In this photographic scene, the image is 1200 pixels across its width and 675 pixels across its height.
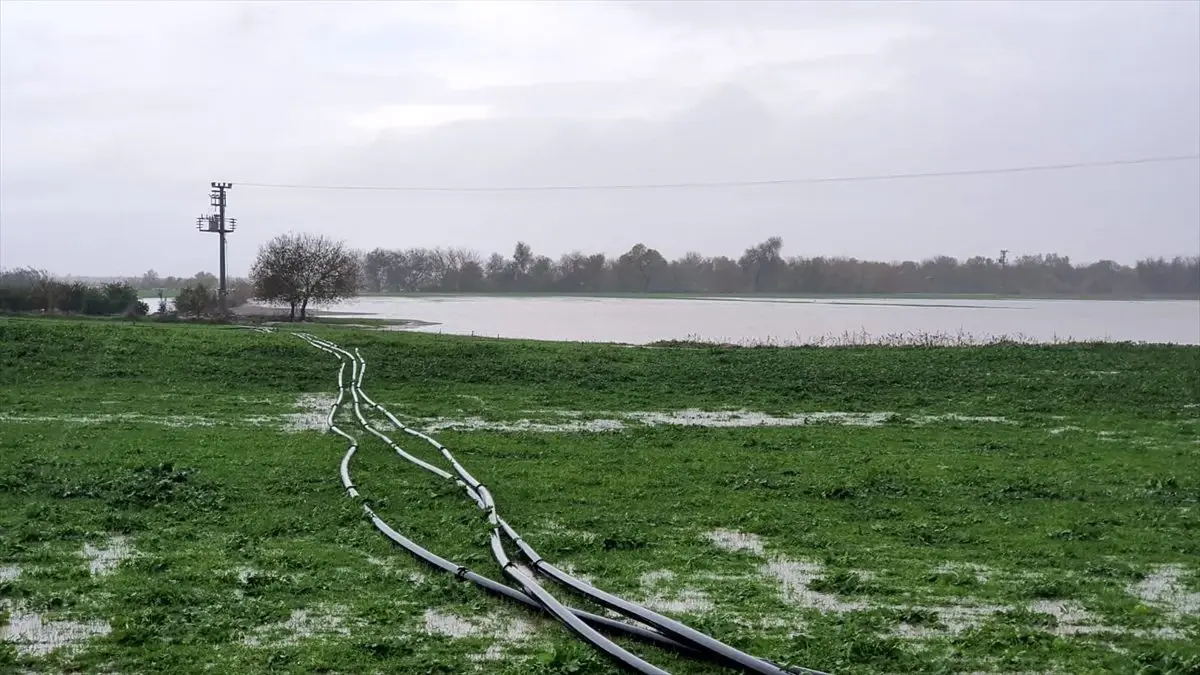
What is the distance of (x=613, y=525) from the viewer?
26.0 feet

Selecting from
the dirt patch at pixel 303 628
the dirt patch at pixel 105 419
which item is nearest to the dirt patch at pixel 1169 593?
the dirt patch at pixel 303 628

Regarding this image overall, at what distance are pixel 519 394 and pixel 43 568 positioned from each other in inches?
457

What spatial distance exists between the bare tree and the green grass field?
1003 inches

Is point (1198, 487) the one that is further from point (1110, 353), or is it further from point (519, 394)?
point (1110, 353)

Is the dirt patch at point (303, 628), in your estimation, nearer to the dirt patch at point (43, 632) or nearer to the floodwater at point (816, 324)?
the dirt patch at point (43, 632)

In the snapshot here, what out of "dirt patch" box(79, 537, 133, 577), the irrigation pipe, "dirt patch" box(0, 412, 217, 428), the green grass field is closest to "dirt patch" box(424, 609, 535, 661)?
the green grass field

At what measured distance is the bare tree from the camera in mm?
43344

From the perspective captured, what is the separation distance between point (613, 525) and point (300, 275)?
38.4m

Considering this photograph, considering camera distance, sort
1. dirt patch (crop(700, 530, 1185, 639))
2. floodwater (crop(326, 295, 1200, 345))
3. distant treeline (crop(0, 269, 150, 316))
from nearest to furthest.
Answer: dirt patch (crop(700, 530, 1185, 639)), floodwater (crop(326, 295, 1200, 345)), distant treeline (crop(0, 269, 150, 316))

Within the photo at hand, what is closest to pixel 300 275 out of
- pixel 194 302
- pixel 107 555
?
pixel 194 302

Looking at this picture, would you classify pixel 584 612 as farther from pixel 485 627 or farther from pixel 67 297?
pixel 67 297

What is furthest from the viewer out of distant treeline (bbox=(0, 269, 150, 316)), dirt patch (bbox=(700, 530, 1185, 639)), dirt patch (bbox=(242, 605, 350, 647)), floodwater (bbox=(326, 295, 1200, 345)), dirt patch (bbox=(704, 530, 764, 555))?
distant treeline (bbox=(0, 269, 150, 316))

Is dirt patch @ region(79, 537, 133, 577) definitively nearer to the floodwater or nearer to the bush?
the floodwater

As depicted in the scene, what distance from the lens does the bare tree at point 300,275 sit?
4334 centimetres
